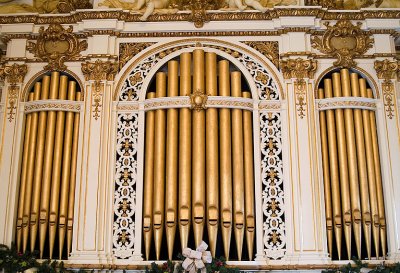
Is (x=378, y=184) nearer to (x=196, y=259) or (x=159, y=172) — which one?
(x=196, y=259)

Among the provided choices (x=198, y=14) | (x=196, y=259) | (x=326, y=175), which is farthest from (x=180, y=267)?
(x=198, y=14)

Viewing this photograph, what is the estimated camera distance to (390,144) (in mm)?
10078

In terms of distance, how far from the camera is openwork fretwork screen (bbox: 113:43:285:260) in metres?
9.63

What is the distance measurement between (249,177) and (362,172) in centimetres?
184

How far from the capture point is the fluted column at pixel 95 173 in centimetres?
961

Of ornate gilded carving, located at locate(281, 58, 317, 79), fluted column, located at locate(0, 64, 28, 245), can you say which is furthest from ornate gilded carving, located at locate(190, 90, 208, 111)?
fluted column, located at locate(0, 64, 28, 245)

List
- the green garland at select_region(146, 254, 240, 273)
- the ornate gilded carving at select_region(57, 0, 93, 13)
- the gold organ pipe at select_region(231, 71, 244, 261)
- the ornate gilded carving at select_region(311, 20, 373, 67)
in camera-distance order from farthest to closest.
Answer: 1. the ornate gilded carving at select_region(57, 0, 93, 13)
2. the ornate gilded carving at select_region(311, 20, 373, 67)
3. the gold organ pipe at select_region(231, 71, 244, 261)
4. the green garland at select_region(146, 254, 240, 273)

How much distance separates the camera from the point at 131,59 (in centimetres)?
1076

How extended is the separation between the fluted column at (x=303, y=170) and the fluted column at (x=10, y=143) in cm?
452

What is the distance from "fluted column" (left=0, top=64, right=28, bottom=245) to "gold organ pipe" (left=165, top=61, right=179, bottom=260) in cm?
254

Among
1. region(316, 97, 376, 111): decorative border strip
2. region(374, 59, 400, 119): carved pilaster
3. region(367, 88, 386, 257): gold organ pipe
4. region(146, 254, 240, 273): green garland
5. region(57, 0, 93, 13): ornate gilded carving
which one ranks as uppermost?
region(57, 0, 93, 13): ornate gilded carving

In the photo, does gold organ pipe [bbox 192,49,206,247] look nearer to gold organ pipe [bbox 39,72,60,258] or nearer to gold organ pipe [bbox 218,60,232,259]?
gold organ pipe [bbox 218,60,232,259]

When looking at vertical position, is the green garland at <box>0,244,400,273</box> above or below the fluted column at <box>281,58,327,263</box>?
below

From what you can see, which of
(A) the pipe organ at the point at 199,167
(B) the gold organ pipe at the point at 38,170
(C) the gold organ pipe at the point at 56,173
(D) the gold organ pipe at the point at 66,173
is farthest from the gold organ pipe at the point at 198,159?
(B) the gold organ pipe at the point at 38,170
